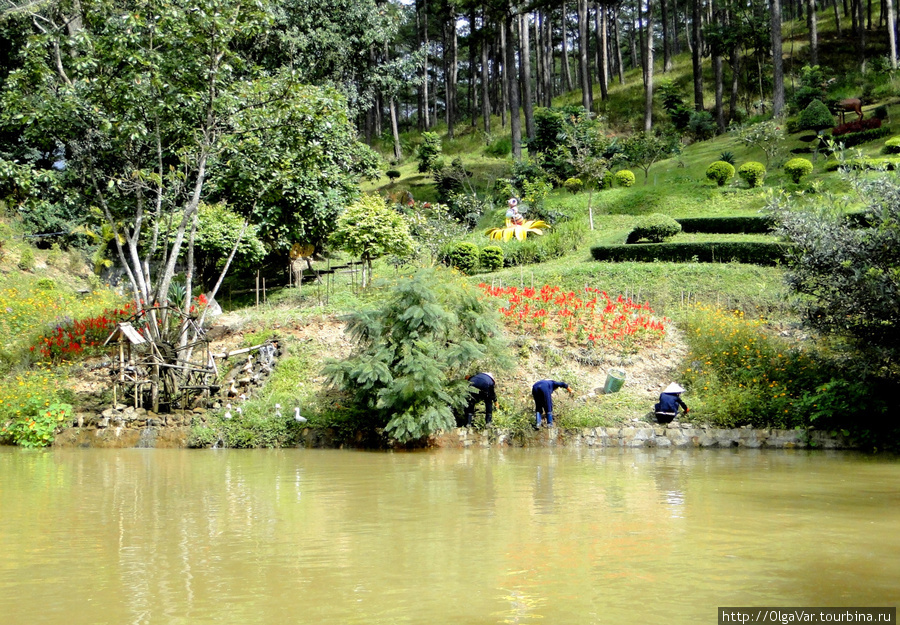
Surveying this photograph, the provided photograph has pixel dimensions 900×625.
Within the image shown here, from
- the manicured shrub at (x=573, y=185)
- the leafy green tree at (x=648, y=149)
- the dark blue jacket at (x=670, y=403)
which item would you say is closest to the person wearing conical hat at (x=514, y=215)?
the manicured shrub at (x=573, y=185)

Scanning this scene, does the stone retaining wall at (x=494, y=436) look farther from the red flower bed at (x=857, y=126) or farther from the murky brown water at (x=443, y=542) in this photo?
the red flower bed at (x=857, y=126)

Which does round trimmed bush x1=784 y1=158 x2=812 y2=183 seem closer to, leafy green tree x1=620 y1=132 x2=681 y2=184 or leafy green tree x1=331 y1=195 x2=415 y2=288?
leafy green tree x1=620 y1=132 x2=681 y2=184

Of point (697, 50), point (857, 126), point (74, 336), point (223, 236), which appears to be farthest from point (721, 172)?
point (74, 336)

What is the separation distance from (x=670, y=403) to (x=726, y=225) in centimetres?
1287

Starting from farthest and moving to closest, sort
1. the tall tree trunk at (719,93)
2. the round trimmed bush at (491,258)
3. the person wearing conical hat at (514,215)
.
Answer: the tall tree trunk at (719,93) < the person wearing conical hat at (514,215) < the round trimmed bush at (491,258)

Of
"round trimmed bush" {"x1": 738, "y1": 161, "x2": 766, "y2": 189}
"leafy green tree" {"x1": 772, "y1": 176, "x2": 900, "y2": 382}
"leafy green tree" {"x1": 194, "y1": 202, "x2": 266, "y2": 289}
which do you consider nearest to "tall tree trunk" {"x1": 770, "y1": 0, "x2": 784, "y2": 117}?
"round trimmed bush" {"x1": 738, "y1": 161, "x2": 766, "y2": 189}

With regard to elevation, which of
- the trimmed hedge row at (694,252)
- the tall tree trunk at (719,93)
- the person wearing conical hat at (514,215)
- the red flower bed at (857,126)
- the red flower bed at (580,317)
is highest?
the tall tree trunk at (719,93)

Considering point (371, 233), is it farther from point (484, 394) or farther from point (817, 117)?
point (817, 117)

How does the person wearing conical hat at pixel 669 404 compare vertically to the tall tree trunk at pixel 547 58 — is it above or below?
below

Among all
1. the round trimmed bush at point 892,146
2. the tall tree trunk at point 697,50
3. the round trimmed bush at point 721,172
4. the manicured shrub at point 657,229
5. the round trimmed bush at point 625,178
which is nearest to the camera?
the manicured shrub at point 657,229

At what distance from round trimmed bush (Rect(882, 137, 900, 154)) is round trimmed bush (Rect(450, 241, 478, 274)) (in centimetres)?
1583

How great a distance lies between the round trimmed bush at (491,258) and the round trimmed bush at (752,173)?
11363 millimetres

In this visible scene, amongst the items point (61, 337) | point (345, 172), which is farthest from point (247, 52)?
point (61, 337)

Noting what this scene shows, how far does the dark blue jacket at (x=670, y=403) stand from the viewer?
515 inches
